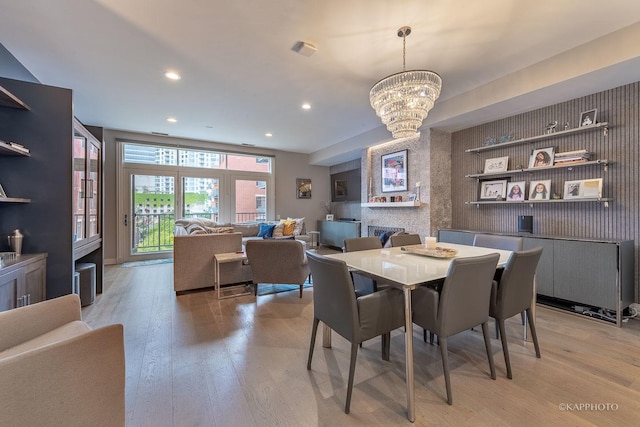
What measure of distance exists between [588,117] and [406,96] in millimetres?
2424

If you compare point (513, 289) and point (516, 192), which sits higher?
point (516, 192)

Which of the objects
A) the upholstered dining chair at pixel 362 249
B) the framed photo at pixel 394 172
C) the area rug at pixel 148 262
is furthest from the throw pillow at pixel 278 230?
the upholstered dining chair at pixel 362 249

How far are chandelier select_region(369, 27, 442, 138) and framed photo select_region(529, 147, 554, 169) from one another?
208 cm

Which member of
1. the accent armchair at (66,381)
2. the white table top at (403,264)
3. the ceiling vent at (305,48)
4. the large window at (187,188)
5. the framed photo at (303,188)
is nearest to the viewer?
the accent armchair at (66,381)

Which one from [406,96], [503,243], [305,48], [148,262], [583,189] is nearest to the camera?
[406,96]

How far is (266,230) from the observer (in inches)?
229

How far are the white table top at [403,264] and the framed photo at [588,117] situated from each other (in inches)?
81.5

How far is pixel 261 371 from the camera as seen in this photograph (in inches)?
74.2

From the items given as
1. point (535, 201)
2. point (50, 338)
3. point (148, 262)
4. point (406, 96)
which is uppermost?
point (406, 96)

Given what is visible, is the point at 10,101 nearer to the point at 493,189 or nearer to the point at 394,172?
the point at 394,172

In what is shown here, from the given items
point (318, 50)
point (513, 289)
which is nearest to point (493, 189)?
point (513, 289)

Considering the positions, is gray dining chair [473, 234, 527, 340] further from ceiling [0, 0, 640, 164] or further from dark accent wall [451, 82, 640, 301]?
ceiling [0, 0, 640, 164]

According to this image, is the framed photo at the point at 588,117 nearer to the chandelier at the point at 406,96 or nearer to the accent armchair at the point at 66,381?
the chandelier at the point at 406,96

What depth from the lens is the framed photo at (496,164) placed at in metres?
3.77
